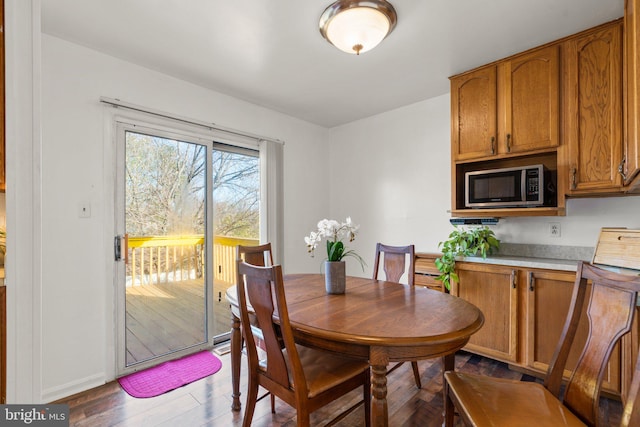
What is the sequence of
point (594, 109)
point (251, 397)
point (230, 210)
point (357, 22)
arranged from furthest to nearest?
point (230, 210)
point (594, 109)
point (357, 22)
point (251, 397)

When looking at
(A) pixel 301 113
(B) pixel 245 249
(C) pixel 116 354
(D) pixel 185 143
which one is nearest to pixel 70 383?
(C) pixel 116 354

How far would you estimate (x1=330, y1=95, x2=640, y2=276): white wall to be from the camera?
251 centimetres

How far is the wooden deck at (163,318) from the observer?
2.55m

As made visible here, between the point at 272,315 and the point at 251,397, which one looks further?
the point at 251,397

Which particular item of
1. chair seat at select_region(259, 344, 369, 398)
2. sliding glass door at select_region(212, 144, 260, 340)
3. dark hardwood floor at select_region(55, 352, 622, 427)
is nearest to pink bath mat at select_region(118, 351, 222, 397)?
dark hardwood floor at select_region(55, 352, 622, 427)

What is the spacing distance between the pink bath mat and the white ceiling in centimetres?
253

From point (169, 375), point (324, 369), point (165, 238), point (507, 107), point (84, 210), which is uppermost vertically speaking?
point (507, 107)

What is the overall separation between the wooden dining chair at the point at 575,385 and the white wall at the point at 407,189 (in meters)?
1.53

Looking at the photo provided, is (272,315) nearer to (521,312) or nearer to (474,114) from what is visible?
(521,312)

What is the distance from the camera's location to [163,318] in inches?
108

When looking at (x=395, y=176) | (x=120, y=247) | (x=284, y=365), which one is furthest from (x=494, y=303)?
(x=120, y=247)

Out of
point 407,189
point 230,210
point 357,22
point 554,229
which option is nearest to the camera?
point 357,22

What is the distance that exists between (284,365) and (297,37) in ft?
6.81

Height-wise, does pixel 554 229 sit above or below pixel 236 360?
Result: above
